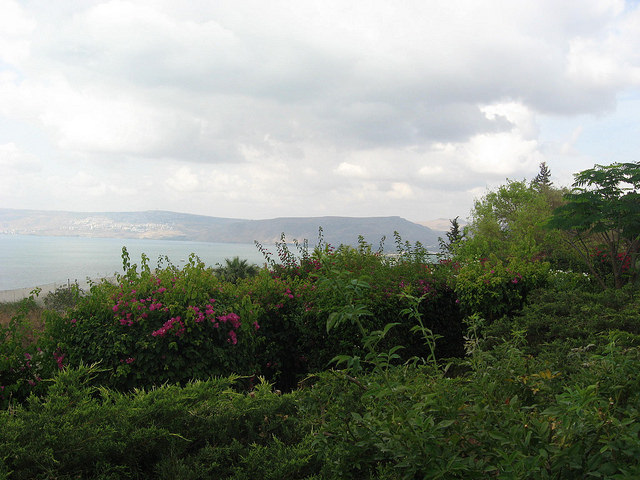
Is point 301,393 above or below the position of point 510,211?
below

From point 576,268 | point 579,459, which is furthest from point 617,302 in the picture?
point 576,268

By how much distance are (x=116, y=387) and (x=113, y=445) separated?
2.50m

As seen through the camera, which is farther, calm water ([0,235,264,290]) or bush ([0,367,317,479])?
calm water ([0,235,264,290])

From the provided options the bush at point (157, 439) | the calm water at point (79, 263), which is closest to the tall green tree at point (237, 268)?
the calm water at point (79, 263)

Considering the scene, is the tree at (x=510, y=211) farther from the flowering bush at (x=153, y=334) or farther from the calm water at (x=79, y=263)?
the flowering bush at (x=153, y=334)

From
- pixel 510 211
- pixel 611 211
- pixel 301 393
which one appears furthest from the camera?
pixel 510 211

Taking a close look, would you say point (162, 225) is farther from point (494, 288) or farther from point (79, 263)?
point (494, 288)

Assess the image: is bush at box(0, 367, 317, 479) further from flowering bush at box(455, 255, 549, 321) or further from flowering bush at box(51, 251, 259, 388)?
flowering bush at box(455, 255, 549, 321)

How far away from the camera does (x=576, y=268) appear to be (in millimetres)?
11836

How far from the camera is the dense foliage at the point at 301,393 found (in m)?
1.49

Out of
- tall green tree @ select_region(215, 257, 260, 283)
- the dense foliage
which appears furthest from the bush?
tall green tree @ select_region(215, 257, 260, 283)

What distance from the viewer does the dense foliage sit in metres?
1.49

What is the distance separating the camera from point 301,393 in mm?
2301

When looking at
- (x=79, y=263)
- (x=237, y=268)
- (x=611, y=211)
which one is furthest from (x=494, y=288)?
(x=79, y=263)
